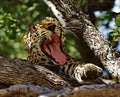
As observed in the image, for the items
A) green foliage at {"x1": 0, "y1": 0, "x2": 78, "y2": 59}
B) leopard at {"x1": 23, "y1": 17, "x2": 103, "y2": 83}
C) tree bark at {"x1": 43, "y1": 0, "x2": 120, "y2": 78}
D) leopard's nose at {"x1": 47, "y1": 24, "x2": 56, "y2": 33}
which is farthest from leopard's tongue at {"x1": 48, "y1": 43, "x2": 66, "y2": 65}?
green foliage at {"x1": 0, "y1": 0, "x2": 78, "y2": 59}

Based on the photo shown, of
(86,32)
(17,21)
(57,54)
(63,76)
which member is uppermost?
(17,21)

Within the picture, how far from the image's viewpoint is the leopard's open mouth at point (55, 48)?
3775 mm

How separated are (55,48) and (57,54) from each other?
0.17ft

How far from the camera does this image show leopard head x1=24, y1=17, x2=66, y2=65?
3777 millimetres

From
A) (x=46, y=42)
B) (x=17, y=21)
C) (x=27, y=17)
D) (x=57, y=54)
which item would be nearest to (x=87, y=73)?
(x=57, y=54)

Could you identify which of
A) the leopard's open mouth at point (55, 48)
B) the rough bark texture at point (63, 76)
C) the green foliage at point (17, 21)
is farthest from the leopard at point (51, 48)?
the green foliage at point (17, 21)

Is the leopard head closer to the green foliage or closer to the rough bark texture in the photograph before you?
the rough bark texture

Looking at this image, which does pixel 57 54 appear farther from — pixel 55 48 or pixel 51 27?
pixel 51 27

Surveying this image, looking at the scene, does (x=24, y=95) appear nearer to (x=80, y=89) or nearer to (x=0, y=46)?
(x=80, y=89)

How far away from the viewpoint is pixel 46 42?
3.85 metres

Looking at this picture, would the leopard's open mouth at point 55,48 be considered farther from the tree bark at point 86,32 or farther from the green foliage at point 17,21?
the green foliage at point 17,21

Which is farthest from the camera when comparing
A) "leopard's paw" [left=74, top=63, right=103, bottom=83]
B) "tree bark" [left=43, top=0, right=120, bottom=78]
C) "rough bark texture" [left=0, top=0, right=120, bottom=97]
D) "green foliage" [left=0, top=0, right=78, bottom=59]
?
"green foliage" [left=0, top=0, right=78, bottom=59]

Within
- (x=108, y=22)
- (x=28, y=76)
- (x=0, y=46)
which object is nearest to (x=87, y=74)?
(x=28, y=76)

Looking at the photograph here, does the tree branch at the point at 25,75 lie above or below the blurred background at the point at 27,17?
below
